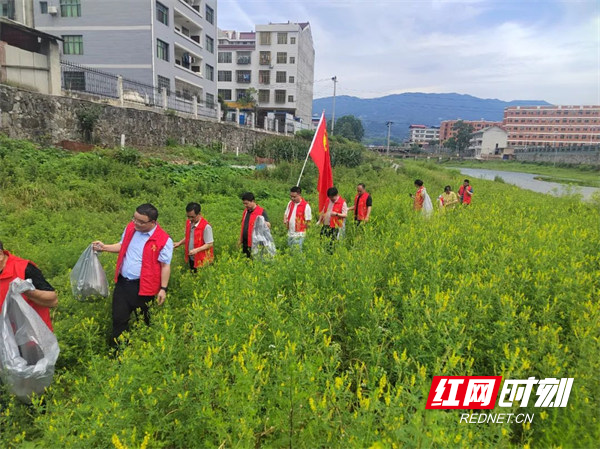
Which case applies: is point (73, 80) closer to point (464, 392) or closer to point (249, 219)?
point (249, 219)

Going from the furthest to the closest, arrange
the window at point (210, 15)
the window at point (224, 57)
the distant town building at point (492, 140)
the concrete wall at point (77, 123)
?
the distant town building at point (492, 140), the window at point (224, 57), the window at point (210, 15), the concrete wall at point (77, 123)

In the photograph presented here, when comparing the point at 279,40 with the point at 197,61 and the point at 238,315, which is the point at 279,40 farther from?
the point at 238,315

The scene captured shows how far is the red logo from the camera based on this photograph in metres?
2.14

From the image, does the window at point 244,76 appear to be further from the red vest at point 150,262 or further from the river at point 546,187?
the red vest at point 150,262

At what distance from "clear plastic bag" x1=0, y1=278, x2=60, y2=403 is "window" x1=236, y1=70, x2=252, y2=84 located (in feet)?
164

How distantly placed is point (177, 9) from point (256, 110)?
833 inches

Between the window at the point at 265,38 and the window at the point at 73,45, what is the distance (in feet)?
93.8

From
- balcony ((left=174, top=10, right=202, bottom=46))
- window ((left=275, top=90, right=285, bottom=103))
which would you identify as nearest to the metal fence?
balcony ((left=174, top=10, right=202, bottom=46))

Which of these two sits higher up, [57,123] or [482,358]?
[57,123]

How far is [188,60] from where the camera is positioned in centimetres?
2794

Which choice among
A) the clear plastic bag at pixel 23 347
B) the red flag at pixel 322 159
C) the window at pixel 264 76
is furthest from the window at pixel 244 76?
the clear plastic bag at pixel 23 347

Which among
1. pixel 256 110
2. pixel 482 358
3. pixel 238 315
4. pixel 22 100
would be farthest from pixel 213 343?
pixel 256 110

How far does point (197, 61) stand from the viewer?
29766 millimetres

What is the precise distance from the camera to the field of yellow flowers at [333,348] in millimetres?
1931
